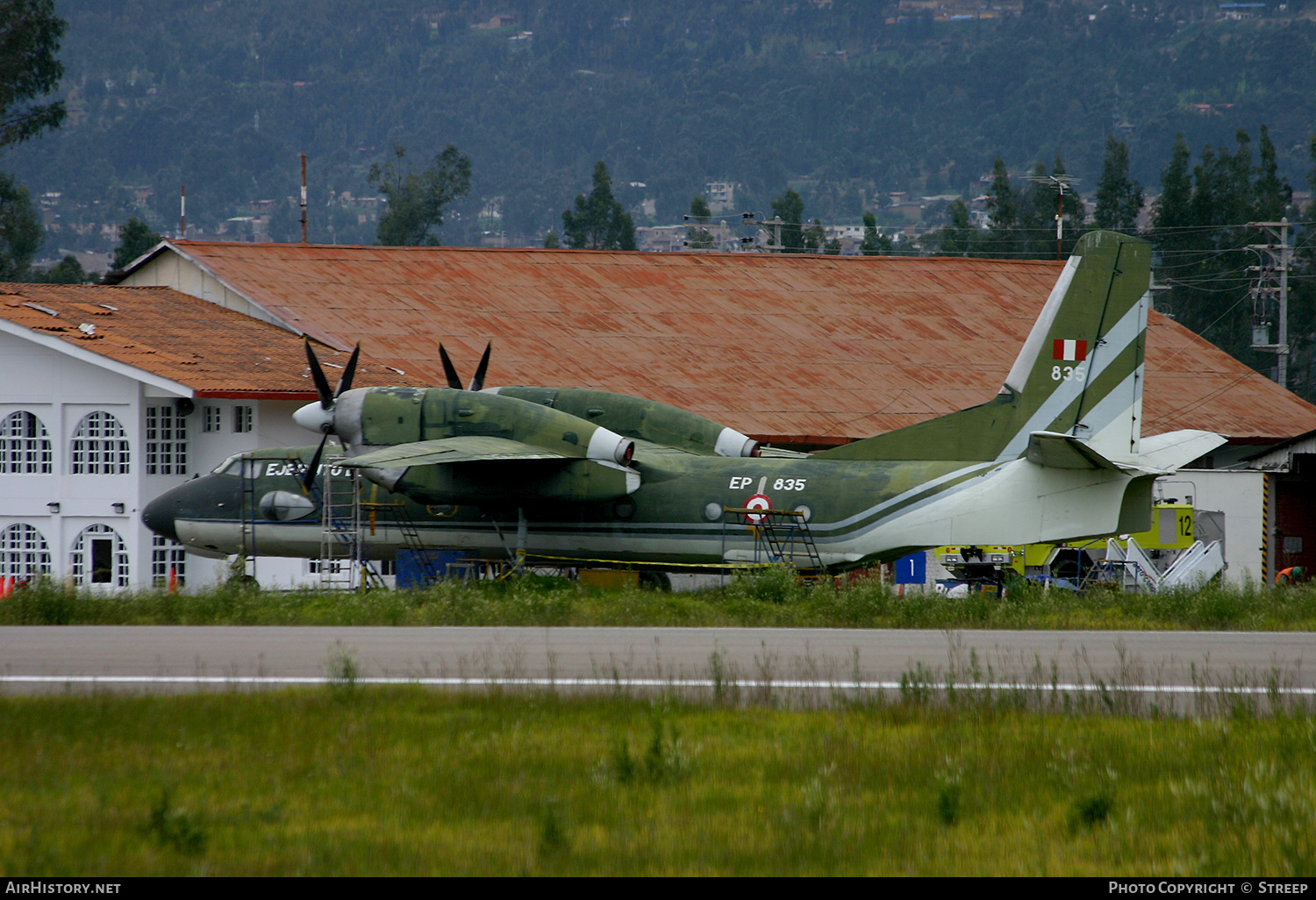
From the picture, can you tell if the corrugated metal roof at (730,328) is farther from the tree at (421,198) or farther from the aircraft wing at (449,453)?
the tree at (421,198)

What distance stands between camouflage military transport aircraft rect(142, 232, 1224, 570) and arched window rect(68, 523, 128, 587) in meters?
6.70

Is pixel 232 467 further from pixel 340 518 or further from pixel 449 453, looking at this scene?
pixel 449 453

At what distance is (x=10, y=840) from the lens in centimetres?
784

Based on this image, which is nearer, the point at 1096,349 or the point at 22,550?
the point at 1096,349

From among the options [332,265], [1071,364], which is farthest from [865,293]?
[1071,364]

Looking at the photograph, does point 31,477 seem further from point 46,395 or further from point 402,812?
point 402,812

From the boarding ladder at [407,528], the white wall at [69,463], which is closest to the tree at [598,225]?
the white wall at [69,463]

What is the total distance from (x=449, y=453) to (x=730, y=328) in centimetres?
1993

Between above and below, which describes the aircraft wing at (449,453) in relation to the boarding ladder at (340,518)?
above

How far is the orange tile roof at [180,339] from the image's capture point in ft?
97.5

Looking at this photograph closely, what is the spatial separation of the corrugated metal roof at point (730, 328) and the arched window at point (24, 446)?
7.87m

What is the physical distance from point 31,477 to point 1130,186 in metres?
82.3

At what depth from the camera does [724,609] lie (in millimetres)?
20641

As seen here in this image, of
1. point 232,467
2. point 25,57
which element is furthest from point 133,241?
point 232,467
